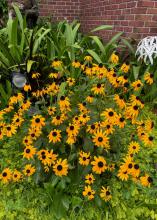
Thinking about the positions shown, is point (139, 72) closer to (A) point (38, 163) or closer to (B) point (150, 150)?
(B) point (150, 150)

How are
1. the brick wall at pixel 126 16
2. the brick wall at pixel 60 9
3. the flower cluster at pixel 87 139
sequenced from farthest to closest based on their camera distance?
1. the brick wall at pixel 60 9
2. the brick wall at pixel 126 16
3. the flower cluster at pixel 87 139

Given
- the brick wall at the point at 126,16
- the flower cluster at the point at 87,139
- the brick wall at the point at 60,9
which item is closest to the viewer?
the flower cluster at the point at 87,139

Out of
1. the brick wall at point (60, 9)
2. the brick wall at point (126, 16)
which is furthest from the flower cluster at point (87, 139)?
the brick wall at point (60, 9)

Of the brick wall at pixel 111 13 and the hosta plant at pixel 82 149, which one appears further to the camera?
the brick wall at pixel 111 13

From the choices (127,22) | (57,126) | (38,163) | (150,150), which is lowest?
(150,150)

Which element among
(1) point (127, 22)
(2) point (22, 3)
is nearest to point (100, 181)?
A: (1) point (127, 22)

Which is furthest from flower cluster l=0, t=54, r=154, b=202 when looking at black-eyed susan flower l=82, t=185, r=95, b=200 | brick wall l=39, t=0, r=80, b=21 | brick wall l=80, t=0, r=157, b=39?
brick wall l=39, t=0, r=80, b=21

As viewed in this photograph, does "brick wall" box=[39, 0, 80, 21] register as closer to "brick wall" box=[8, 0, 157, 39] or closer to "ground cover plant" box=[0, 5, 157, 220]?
"brick wall" box=[8, 0, 157, 39]

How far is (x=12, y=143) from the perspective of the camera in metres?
3.13

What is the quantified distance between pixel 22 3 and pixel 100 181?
455 centimetres

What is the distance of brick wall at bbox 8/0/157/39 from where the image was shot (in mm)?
4301

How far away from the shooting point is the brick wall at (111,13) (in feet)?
14.1

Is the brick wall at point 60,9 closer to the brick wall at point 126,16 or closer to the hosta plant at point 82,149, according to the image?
the brick wall at point 126,16

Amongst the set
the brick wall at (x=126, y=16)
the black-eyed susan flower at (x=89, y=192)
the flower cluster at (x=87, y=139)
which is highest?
the brick wall at (x=126, y=16)
